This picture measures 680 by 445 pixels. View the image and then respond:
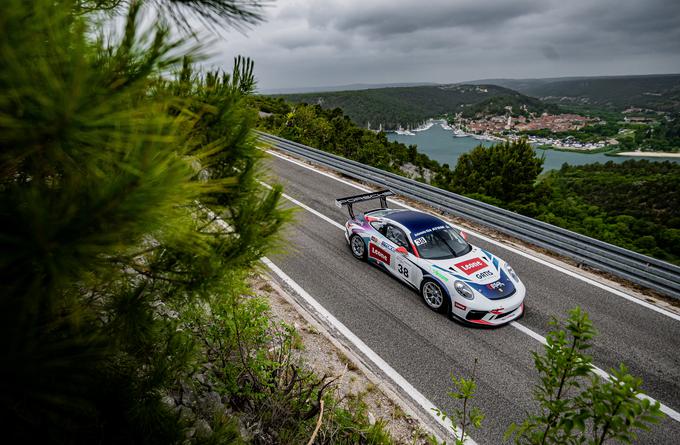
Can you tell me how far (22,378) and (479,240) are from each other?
971cm

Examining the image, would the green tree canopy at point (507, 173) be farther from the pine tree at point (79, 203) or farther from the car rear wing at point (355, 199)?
the pine tree at point (79, 203)

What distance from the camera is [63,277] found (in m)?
1.12

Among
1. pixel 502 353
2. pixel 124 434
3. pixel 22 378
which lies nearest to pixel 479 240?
pixel 502 353

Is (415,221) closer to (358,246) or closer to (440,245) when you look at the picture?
(440,245)

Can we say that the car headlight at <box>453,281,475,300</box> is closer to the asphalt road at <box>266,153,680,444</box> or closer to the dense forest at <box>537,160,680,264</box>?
the asphalt road at <box>266,153,680,444</box>

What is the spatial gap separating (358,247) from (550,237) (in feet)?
16.6

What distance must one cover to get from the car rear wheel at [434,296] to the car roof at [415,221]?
1183 mm

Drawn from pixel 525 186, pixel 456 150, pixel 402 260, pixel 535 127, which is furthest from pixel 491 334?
pixel 535 127

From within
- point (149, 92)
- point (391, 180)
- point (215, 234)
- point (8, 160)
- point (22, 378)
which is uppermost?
point (149, 92)

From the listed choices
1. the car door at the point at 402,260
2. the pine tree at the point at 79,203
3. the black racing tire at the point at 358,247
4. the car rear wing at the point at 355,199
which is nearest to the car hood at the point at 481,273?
the car door at the point at 402,260

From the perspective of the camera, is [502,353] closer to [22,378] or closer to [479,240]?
[479,240]

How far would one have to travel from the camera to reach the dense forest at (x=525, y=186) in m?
29.6

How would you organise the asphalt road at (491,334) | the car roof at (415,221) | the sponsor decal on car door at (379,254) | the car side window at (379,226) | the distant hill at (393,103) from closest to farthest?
the asphalt road at (491,334) < the car roof at (415,221) < the sponsor decal on car door at (379,254) < the car side window at (379,226) < the distant hill at (393,103)

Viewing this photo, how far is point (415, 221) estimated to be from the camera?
7.34m
